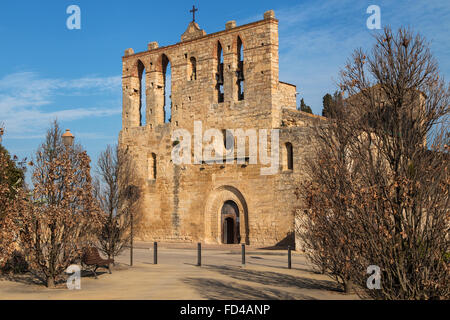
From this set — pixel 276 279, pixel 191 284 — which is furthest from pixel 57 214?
pixel 276 279

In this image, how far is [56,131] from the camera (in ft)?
43.5

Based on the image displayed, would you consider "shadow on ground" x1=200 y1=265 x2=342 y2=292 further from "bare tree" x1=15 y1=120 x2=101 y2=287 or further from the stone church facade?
the stone church facade

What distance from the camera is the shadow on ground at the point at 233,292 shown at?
9844mm

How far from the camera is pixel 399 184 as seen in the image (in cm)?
705

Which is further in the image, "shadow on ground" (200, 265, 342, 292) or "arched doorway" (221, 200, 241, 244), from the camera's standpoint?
"arched doorway" (221, 200, 241, 244)

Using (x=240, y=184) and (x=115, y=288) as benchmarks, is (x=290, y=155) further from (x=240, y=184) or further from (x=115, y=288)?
(x=115, y=288)

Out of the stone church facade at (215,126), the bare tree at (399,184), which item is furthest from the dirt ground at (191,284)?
the stone church facade at (215,126)

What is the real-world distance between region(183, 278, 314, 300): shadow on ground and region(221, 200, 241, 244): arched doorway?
1450cm

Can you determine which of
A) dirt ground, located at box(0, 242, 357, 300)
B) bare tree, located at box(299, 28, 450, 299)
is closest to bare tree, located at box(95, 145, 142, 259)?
dirt ground, located at box(0, 242, 357, 300)

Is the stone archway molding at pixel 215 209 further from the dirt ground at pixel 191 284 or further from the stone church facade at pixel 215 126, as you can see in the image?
the dirt ground at pixel 191 284

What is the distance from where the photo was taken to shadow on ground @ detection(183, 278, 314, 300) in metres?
9.84

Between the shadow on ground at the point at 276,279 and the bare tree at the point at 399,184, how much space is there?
341cm

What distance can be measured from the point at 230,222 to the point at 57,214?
53.5 feet
